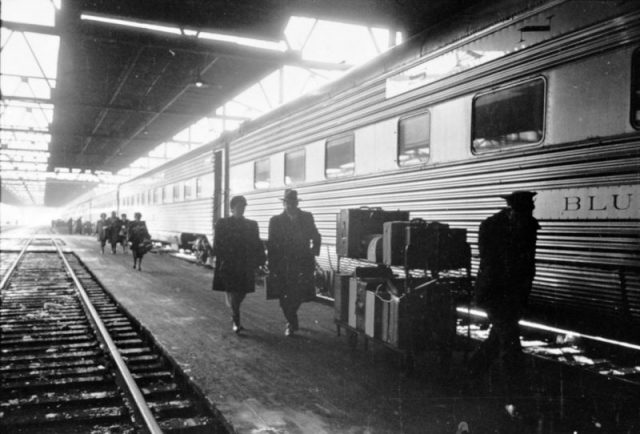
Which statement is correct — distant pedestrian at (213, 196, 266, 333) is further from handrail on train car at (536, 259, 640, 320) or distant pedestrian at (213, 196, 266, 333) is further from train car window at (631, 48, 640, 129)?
train car window at (631, 48, 640, 129)

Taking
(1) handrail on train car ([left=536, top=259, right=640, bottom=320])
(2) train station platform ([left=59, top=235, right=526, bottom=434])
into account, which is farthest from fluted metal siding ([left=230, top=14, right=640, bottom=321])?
(2) train station platform ([left=59, top=235, right=526, bottom=434])

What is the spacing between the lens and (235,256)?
6.71m

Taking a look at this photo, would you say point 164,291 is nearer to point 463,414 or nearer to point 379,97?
point 379,97

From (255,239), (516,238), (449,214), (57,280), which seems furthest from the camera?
(57,280)

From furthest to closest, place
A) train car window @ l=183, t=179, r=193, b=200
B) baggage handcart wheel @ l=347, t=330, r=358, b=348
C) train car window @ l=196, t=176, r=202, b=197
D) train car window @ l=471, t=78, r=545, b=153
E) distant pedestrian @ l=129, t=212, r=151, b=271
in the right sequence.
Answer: train car window @ l=183, t=179, r=193, b=200 → train car window @ l=196, t=176, r=202, b=197 → distant pedestrian @ l=129, t=212, r=151, b=271 → baggage handcart wheel @ l=347, t=330, r=358, b=348 → train car window @ l=471, t=78, r=545, b=153

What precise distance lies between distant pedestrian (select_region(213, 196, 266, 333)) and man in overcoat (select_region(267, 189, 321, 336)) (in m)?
0.36

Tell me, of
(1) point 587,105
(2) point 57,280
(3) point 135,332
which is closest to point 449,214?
(1) point 587,105

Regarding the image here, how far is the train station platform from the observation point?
384 centimetres

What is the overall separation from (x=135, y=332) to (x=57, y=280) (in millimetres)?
6386

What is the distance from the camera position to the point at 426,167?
648cm

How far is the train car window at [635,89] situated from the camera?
4.26 meters

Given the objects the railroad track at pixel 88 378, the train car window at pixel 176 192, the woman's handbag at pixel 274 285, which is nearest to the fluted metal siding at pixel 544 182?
the woman's handbag at pixel 274 285

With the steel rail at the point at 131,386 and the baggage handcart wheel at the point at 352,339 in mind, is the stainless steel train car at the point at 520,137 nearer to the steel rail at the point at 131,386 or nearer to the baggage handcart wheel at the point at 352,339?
the baggage handcart wheel at the point at 352,339

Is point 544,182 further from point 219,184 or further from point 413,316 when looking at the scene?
point 219,184
